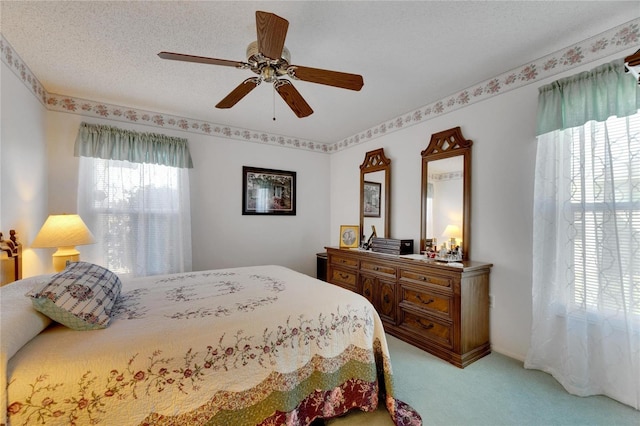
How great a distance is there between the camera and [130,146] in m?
3.19

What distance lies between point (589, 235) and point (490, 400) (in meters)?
1.36

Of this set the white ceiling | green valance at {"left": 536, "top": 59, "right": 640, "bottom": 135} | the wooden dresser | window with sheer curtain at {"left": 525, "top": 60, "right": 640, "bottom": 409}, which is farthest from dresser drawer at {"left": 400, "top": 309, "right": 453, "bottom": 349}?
the white ceiling

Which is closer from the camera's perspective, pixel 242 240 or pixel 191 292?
pixel 191 292

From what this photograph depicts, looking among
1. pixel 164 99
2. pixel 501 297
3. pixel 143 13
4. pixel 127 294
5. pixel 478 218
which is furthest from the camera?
pixel 164 99

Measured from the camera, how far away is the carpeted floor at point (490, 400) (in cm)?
168

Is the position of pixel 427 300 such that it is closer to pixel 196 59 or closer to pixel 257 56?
pixel 257 56

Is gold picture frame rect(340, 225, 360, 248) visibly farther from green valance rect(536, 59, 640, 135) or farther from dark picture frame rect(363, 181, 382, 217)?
green valance rect(536, 59, 640, 135)

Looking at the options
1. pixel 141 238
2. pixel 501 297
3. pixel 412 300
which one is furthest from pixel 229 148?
pixel 501 297

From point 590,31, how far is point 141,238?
14.6 ft

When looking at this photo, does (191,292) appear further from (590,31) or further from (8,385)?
(590,31)

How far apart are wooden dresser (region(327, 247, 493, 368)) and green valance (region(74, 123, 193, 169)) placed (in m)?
2.74

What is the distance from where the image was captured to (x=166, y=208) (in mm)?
3377

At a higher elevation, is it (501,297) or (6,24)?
(6,24)

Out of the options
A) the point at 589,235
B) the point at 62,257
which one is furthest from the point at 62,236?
the point at 589,235
